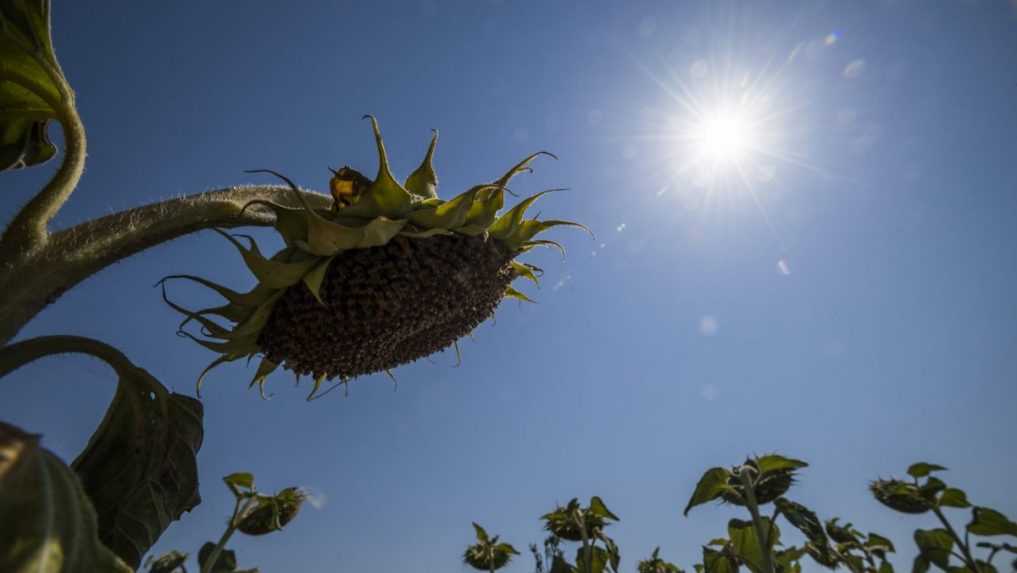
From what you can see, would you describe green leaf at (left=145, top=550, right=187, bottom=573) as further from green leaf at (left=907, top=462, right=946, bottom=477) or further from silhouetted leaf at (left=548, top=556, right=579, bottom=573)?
green leaf at (left=907, top=462, right=946, bottom=477)

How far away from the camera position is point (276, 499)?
7.14 metres

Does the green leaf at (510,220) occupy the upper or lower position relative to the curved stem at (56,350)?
upper

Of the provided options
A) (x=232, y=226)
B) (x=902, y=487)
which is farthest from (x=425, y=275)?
(x=902, y=487)

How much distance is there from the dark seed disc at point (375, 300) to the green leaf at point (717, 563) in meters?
3.82

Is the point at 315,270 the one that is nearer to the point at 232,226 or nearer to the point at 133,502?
the point at 232,226

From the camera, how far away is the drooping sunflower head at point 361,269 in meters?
2.32

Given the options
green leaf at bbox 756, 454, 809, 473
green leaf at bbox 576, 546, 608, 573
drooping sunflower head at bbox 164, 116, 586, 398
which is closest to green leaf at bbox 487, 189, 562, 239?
drooping sunflower head at bbox 164, 116, 586, 398

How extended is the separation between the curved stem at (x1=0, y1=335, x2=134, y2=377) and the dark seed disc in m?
0.60

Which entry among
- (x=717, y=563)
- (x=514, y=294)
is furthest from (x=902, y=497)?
(x=514, y=294)

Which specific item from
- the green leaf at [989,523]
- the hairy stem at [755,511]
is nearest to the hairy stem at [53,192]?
the hairy stem at [755,511]

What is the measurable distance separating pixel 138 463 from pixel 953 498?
8.10 m

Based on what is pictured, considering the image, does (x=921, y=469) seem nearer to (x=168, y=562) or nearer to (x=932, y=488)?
(x=932, y=488)

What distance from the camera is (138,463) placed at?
Result: 2.18 metres

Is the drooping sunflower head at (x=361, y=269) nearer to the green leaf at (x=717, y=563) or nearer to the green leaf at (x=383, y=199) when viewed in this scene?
the green leaf at (x=383, y=199)
